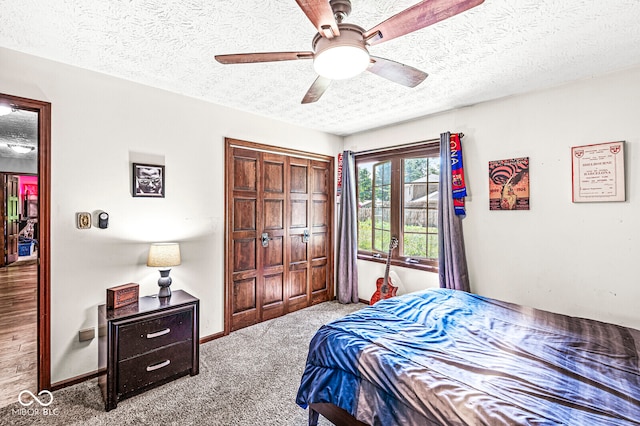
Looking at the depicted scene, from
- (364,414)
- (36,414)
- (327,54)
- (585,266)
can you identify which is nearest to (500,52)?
(327,54)

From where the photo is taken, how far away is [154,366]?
2254 mm

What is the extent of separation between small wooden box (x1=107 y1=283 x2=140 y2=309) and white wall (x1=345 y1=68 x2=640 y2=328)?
3.20 m

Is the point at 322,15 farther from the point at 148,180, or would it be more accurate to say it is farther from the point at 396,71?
the point at 148,180

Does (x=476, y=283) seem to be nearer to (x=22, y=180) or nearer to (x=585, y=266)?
(x=585, y=266)

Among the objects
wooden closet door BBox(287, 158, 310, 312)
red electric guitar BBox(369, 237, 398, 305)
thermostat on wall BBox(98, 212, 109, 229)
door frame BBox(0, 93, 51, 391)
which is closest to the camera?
door frame BBox(0, 93, 51, 391)

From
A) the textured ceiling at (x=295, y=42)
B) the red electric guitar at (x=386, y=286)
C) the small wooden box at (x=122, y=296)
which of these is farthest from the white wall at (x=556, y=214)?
the small wooden box at (x=122, y=296)

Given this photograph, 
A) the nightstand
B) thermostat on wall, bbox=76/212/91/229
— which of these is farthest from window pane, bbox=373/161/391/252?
thermostat on wall, bbox=76/212/91/229

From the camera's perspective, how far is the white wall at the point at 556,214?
92.5 inches

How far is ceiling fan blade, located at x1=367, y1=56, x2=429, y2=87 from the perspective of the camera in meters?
1.65

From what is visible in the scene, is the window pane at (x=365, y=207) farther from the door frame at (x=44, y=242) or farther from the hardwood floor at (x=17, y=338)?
the hardwood floor at (x=17, y=338)

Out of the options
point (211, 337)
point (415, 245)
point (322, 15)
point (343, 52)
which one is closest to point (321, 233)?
point (415, 245)

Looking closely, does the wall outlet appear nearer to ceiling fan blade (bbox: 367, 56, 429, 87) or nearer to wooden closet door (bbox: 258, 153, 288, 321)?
wooden closet door (bbox: 258, 153, 288, 321)

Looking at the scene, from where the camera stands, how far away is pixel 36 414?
78.3 inches

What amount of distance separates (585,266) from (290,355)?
2671 mm
